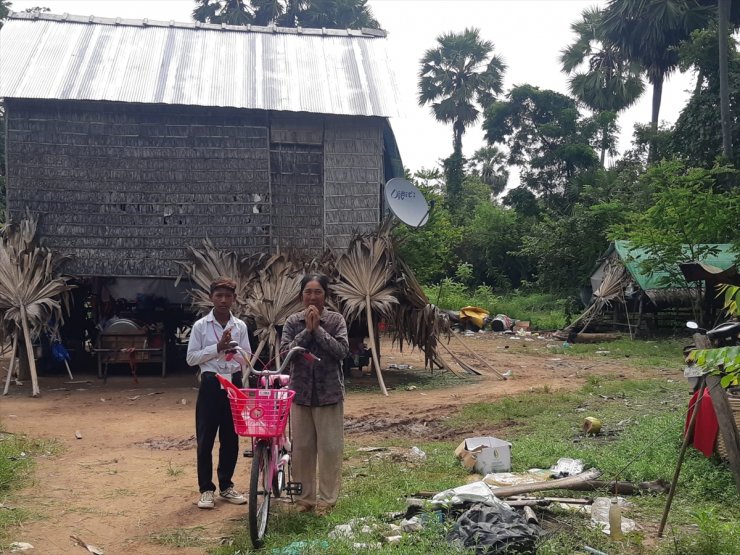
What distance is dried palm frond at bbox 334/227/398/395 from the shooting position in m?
11.3

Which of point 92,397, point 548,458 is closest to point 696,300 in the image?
point 548,458

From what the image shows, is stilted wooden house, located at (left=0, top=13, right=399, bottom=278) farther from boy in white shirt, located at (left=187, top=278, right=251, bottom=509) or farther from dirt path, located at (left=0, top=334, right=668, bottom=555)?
boy in white shirt, located at (left=187, top=278, right=251, bottom=509)

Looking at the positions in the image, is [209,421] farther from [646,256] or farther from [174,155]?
[646,256]

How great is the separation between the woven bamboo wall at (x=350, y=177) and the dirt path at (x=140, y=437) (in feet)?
9.36

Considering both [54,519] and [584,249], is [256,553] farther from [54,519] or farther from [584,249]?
[584,249]

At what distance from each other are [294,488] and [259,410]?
0.79 m

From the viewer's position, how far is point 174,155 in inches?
474

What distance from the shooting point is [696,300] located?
55.2 feet

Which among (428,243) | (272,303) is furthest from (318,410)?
(428,243)

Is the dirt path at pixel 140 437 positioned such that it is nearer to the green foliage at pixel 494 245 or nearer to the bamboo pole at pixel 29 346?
the bamboo pole at pixel 29 346

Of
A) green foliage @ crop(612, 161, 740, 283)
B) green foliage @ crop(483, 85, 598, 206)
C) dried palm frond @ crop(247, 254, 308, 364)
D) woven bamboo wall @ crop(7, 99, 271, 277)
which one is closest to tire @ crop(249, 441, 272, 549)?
dried palm frond @ crop(247, 254, 308, 364)

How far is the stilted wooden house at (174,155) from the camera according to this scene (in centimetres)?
1183

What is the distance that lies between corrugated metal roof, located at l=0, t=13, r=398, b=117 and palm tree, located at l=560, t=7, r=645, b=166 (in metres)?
16.5

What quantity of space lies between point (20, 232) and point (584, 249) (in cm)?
1703
